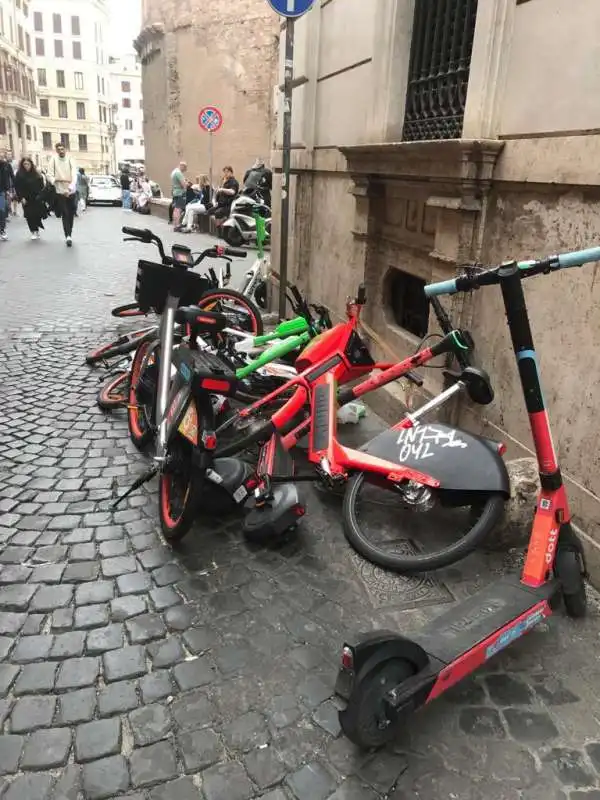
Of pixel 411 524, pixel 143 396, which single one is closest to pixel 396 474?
pixel 411 524

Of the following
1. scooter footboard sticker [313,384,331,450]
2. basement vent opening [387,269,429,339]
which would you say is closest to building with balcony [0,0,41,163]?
basement vent opening [387,269,429,339]

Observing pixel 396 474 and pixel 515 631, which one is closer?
pixel 515 631

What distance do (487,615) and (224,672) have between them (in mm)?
1039

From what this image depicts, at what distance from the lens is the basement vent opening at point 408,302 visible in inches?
227

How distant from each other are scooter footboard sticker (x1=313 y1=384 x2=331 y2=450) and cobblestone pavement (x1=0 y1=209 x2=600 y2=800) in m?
0.44

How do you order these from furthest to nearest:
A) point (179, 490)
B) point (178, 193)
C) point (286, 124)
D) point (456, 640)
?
point (178, 193), point (286, 124), point (179, 490), point (456, 640)

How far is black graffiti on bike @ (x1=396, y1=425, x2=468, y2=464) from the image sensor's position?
11.0 feet

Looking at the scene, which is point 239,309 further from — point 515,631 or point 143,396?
point 515,631

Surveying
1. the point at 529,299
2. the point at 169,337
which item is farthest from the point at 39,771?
the point at 529,299

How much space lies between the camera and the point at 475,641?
2.39m

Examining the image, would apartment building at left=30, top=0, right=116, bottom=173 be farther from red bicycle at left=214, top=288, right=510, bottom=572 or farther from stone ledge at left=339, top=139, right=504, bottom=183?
red bicycle at left=214, top=288, right=510, bottom=572

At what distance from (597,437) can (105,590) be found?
7.87ft

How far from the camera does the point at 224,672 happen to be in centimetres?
258

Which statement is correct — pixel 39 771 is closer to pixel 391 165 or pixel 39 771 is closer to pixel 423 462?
pixel 423 462
